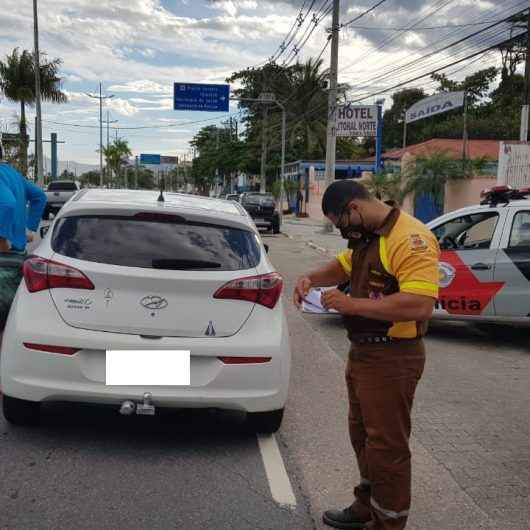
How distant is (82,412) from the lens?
4844 mm

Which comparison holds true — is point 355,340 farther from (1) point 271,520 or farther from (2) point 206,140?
(2) point 206,140

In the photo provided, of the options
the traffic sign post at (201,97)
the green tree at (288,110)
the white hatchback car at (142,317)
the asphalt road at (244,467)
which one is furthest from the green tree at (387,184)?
the green tree at (288,110)

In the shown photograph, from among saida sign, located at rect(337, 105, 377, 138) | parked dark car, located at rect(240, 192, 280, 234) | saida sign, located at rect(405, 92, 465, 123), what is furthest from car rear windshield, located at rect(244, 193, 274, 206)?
saida sign, located at rect(405, 92, 465, 123)

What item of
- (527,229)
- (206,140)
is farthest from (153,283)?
(206,140)

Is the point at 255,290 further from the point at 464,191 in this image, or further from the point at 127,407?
the point at 464,191

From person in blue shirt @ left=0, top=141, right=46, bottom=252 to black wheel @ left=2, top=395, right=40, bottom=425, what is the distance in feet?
4.64

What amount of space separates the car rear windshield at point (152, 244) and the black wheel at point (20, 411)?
968 mm

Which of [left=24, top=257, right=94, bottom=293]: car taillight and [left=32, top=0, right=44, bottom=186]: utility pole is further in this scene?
[left=32, top=0, right=44, bottom=186]: utility pole

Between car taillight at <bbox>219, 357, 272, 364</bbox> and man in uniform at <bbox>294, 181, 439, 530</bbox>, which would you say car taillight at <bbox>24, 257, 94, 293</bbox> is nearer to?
car taillight at <bbox>219, 357, 272, 364</bbox>

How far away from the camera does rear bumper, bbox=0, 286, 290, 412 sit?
3.96 metres

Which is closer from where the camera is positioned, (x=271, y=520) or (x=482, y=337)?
(x=271, y=520)

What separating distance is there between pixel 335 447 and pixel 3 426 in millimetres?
2169

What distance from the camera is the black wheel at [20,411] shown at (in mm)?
4242

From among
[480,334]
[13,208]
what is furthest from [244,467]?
[480,334]
